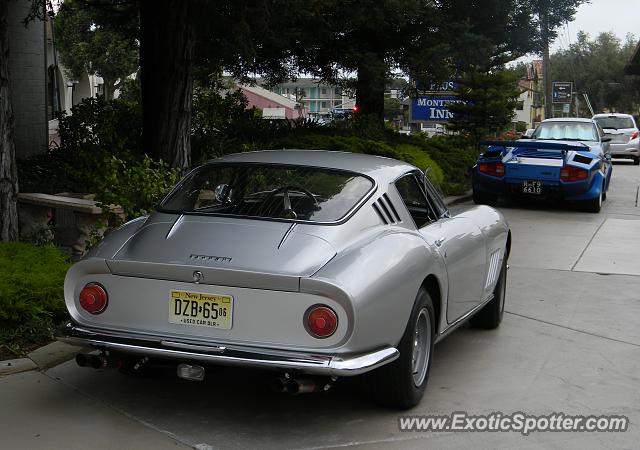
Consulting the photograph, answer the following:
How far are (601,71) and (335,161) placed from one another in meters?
86.6

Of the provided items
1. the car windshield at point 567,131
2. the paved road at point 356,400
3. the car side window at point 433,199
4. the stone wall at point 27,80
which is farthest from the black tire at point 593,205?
the car side window at point 433,199

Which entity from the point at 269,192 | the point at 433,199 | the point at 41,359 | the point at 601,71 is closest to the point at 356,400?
the point at 269,192

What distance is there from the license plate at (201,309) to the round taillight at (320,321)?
0.40 metres

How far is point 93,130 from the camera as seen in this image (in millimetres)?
11531

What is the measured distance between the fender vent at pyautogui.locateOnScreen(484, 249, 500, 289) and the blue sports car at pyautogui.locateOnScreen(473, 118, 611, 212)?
8499mm

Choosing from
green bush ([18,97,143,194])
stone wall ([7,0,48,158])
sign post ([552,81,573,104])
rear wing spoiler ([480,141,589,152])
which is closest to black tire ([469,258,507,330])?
green bush ([18,97,143,194])

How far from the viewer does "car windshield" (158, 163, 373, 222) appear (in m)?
5.22

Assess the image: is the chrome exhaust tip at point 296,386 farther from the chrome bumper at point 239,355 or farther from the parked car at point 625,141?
the parked car at point 625,141

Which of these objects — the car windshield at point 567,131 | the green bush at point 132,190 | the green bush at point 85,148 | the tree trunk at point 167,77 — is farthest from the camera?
the car windshield at point 567,131

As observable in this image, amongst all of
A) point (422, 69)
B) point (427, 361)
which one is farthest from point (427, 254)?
point (422, 69)

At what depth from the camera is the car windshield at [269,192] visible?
522 cm

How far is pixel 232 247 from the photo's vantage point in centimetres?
472

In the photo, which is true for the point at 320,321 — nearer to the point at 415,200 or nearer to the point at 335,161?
the point at 335,161

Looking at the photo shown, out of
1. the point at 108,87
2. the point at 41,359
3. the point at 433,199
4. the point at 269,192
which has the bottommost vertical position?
the point at 41,359
